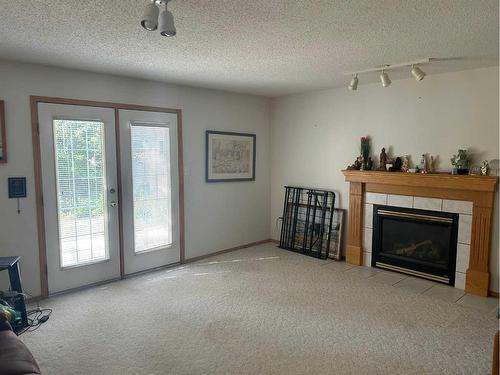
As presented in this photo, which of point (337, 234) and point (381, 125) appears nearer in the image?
point (381, 125)

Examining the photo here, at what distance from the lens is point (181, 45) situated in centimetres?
284

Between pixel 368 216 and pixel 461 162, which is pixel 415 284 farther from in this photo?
pixel 461 162

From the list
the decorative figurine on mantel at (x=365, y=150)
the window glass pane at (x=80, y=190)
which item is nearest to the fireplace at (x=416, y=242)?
the decorative figurine on mantel at (x=365, y=150)

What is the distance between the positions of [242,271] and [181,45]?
269cm

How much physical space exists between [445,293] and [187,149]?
341 cm

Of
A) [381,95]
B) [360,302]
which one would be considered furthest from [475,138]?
[360,302]

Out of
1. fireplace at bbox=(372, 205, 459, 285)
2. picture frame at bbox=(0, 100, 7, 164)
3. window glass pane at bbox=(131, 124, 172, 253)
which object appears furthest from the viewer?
window glass pane at bbox=(131, 124, 172, 253)

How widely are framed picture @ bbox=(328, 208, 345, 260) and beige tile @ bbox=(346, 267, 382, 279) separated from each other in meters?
0.39

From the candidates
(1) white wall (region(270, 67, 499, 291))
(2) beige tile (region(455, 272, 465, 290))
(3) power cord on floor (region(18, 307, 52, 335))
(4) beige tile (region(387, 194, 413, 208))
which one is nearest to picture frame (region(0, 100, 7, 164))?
(3) power cord on floor (region(18, 307, 52, 335))

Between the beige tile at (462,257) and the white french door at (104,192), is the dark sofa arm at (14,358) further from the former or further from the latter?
the beige tile at (462,257)

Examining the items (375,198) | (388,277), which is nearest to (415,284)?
(388,277)

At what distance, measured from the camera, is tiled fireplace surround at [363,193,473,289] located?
3.73 m

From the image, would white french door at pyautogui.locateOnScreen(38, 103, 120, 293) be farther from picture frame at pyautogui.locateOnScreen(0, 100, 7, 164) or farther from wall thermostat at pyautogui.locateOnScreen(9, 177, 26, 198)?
picture frame at pyautogui.locateOnScreen(0, 100, 7, 164)

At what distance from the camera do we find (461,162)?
367 cm
